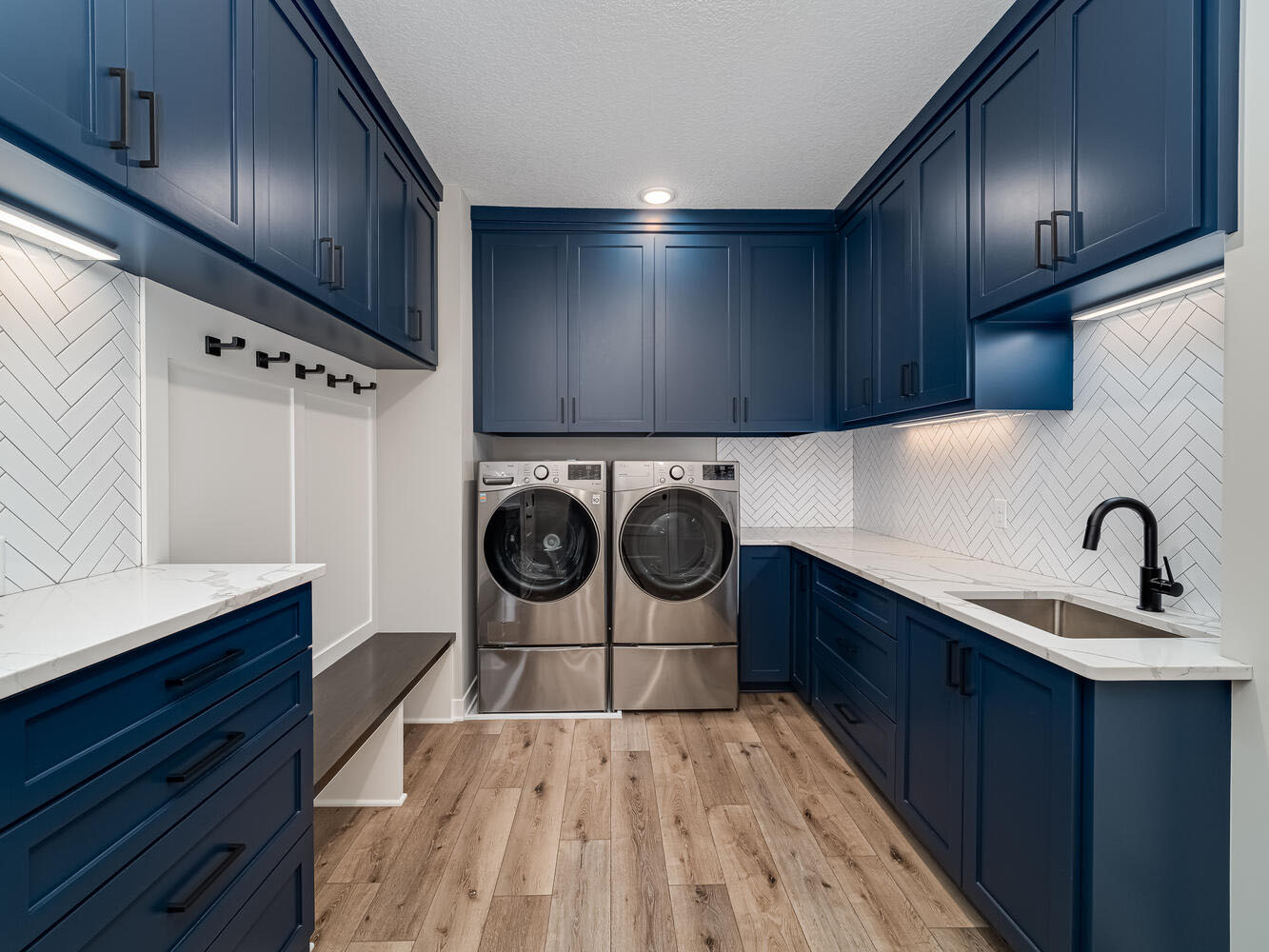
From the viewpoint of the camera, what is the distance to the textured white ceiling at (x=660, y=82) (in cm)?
185

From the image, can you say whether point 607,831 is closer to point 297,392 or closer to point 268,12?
point 297,392

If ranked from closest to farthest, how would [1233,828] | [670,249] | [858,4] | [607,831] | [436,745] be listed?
[1233,828] < [858,4] < [607,831] < [436,745] < [670,249]

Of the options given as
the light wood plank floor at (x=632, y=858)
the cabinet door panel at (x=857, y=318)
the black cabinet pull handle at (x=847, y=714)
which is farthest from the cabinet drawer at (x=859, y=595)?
the cabinet door panel at (x=857, y=318)

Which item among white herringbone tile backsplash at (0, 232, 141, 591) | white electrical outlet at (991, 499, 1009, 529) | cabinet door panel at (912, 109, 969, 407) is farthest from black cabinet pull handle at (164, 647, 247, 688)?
white electrical outlet at (991, 499, 1009, 529)

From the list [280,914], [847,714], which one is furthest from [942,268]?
[280,914]

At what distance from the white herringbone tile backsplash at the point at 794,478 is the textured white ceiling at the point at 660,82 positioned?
1.45 metres

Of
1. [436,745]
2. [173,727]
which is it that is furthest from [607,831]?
[173,727]

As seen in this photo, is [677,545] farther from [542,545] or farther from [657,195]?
[657,195]

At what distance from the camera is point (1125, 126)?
4.63 ft

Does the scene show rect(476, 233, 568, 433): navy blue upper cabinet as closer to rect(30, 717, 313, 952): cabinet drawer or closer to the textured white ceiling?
the textured white ceiling

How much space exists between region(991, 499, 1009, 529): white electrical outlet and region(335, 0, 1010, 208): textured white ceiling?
1.52m

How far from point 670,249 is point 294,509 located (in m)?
2.18

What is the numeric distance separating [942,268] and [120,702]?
2.53 metres

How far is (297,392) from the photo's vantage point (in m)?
2.28
